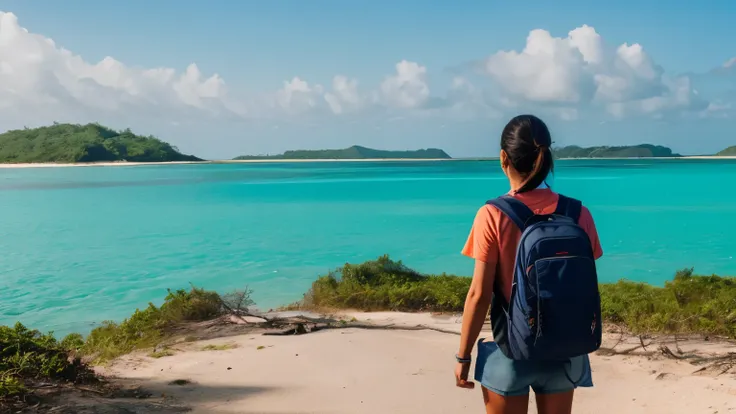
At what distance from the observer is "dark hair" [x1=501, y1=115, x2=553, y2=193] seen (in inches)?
87.7

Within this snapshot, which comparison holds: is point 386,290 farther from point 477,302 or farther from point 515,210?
point 515,210

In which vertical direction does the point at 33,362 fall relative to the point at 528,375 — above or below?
below

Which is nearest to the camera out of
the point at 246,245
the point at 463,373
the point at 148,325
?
the point at 463,373

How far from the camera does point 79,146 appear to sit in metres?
150

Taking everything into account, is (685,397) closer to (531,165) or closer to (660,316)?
(660,316)

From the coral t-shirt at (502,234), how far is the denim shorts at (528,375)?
0.25 metres

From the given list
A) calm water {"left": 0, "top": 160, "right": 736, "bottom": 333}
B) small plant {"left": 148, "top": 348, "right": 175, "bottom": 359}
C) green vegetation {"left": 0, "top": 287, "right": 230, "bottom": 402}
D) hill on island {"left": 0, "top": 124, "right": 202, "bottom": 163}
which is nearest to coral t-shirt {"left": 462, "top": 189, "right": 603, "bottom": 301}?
green vegetation {"left": 0, "top": 287, "right": 230, "bottom": 402}

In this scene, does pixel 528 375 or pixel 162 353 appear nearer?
pixel 528 375

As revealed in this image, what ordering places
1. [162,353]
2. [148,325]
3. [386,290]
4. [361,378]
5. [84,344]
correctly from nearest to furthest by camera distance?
[361,378] < [162,353] < [84,344] < [148,325] < [386,290]

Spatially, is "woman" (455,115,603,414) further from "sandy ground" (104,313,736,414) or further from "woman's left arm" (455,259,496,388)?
"sandy ground" (104,313,736,414)

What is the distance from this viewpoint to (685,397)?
4375mm

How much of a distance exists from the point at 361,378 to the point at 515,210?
3302 millimetres

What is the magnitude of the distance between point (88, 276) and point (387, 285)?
10.5 meters

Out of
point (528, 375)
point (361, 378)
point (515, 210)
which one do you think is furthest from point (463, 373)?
point (361, 378)
